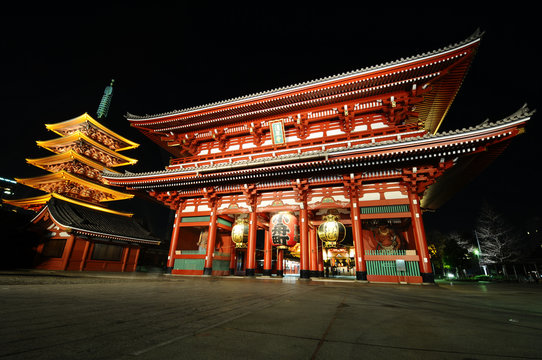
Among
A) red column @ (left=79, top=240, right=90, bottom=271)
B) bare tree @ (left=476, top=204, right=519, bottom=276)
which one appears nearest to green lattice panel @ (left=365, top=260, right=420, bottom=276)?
red column @ (left=79, top=240, right=90, bottom=271)

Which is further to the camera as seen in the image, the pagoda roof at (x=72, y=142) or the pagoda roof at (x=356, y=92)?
the pagoda roof at (x=72, y=142)

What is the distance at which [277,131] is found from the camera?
12.9m

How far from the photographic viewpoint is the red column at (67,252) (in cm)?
1313

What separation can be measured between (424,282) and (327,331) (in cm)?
891

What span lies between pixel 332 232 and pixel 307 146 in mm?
4838

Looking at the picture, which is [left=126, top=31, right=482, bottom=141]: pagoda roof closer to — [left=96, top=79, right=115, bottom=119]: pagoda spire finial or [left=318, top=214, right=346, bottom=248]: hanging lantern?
[left=318, top=214, right=346, bottom=248]: hanging lantern

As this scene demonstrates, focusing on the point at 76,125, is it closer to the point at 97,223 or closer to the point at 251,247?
the point at 97,223

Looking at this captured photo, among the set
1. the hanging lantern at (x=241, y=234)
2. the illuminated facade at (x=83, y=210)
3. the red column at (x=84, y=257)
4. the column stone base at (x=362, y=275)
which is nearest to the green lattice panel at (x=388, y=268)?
the column stone base at (x=362, y=275)

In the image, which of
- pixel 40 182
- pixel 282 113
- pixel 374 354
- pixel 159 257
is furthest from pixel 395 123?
pixel 40 182

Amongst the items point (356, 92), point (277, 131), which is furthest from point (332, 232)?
point (356, 92)

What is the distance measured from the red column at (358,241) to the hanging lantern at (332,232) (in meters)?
0.54

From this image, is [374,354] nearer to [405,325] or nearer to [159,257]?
[405,325]

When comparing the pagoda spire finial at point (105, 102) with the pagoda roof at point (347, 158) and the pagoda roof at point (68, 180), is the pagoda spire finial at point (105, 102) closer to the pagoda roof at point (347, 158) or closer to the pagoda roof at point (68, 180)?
the pagoda roof at point (68, 180)

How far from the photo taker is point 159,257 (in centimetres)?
2269
